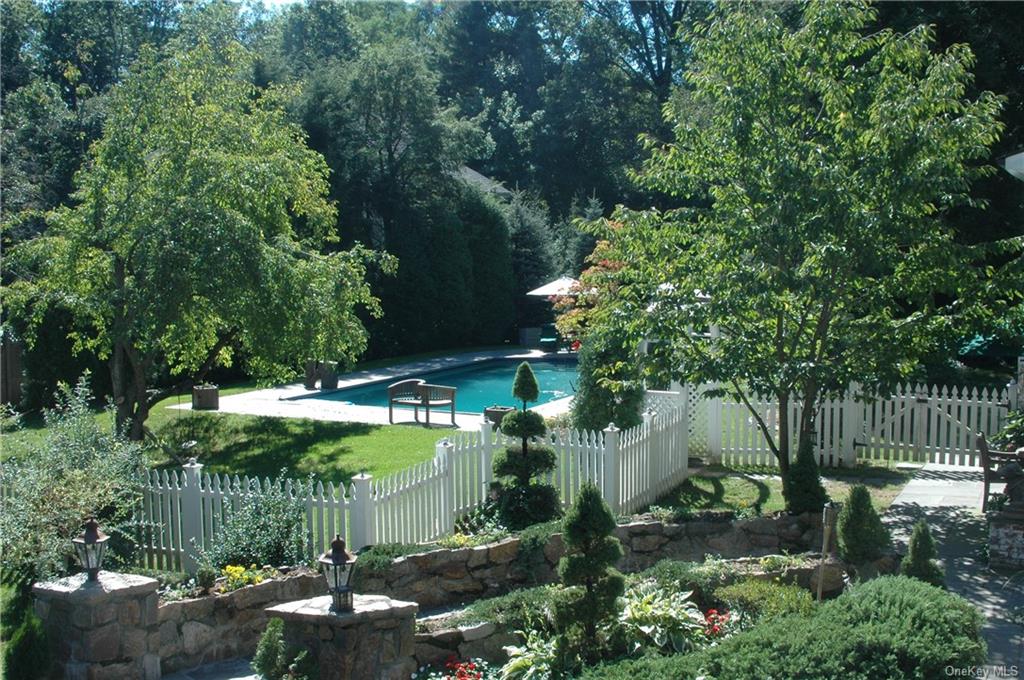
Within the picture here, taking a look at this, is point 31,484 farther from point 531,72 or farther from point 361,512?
point 531,72

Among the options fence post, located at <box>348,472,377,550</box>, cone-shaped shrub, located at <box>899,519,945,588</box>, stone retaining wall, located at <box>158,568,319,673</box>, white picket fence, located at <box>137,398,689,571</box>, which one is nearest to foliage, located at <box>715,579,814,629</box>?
cone-shaped shrub, located at <box>899,519,945,588</box>

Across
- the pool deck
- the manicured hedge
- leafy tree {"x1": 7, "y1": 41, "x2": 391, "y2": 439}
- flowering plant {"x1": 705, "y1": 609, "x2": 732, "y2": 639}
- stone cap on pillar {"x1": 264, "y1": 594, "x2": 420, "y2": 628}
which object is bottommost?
flowering plant {"x1": 705, "y1": 609, "x2": 732, "y2": 639}

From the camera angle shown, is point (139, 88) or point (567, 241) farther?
point (567, 241)

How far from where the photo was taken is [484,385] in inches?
1057

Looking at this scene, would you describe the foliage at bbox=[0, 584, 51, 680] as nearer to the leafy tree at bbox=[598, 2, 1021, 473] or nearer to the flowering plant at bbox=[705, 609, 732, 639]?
the flowering plant at bbox=[705, 609, 732, 639]

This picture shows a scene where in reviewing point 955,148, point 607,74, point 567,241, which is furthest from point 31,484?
point 607,74

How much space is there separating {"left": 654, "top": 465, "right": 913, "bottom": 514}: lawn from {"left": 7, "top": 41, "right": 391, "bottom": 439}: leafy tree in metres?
5.97

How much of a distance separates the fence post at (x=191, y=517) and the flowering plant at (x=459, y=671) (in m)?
3.48

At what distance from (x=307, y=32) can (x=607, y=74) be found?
15.0 metres

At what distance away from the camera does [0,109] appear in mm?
28125

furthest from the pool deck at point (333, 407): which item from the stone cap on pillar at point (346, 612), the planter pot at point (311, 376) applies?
the stone cap on pillar at point (346, 612)

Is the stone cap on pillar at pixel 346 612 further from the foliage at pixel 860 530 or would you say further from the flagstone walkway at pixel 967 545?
the flagstone walkway at pixel 967 545

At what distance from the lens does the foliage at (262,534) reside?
335 inches

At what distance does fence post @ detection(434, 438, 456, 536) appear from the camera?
390 inches
